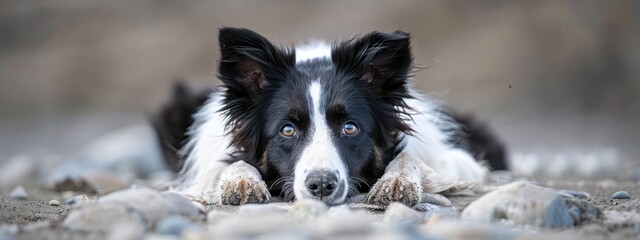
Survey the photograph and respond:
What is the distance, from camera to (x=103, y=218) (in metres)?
3.62

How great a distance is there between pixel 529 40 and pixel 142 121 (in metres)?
7.52

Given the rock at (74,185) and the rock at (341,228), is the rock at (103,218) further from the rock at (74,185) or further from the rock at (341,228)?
the rock at (74,185)

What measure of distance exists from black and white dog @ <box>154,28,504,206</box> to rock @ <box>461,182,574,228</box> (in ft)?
3.45

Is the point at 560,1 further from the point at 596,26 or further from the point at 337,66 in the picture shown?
the point at 337,66

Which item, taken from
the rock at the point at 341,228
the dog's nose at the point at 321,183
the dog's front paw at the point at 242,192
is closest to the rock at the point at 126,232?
the rock at the point at 341,228

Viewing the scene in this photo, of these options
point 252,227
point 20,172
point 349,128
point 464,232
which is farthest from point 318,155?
point 20,172

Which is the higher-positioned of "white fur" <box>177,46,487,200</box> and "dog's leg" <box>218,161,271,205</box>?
"white fur" <box>177,46,487,200</box>

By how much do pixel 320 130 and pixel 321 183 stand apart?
50cm

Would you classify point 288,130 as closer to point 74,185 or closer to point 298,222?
point 298,222

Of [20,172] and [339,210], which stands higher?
[339,210]

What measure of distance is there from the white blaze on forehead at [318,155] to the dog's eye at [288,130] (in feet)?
0.51

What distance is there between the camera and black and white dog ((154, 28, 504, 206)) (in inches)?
193

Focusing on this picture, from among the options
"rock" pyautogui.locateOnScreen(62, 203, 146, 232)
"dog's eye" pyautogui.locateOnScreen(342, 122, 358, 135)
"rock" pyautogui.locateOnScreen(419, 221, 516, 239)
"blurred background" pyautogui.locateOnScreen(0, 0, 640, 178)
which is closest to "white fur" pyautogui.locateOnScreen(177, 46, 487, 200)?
"dog's eye" pyautogui.locateOnScreen(342, 122, 358, 135)

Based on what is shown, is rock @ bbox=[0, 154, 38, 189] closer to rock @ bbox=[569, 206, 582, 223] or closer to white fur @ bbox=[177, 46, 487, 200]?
white fur @ bbox=[177, 46, 487, 200]
